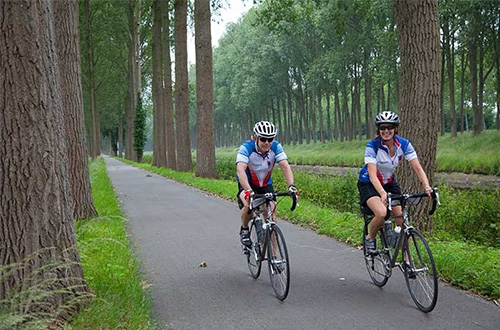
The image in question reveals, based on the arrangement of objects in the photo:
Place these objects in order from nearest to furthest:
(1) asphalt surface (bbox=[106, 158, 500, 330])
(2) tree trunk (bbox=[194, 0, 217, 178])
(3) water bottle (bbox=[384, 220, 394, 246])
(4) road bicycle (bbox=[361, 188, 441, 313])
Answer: (1) asphalt surface (bbox=[106, 158, 500, 330]) < (4) road bicycle (bbox=[361, 188, 441, 313]) < (3) water bottle (bbox=[384, 220, 394, 246]) < (2) tree trunk (bbox=[194, 0, 217, 178])

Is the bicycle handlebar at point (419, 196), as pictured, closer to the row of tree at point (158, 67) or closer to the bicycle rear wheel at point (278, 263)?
the bicycle rear wheel at point (278, 263)

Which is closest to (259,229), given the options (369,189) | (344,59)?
(369,189)

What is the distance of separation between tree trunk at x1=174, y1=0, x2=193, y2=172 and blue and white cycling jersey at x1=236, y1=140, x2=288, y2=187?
20.0 meters

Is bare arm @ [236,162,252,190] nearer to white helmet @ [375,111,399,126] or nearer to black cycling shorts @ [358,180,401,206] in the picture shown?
black cycling shorts @ [358,180,401,206]

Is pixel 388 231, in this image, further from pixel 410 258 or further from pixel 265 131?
pixel 265 131

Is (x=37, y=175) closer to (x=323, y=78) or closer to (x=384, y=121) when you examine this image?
(x=384, y=121)

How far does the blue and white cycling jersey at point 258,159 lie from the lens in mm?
6431

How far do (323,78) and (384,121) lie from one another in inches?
1778

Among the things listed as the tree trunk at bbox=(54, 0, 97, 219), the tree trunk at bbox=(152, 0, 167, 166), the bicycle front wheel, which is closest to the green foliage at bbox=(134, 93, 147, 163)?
the tree trunk at bbox=(152, 0, 167, 166)

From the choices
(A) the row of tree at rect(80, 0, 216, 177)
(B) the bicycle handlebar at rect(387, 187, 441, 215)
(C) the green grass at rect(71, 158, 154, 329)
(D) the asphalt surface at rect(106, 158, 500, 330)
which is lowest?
(D) the asphalt surface at rect(106, 158, 500, 330)

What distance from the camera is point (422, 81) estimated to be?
855cm

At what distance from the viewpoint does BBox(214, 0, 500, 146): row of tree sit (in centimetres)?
2103

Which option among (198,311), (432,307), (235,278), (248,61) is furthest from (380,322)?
(248,61)

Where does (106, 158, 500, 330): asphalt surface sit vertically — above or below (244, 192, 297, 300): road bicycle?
below
